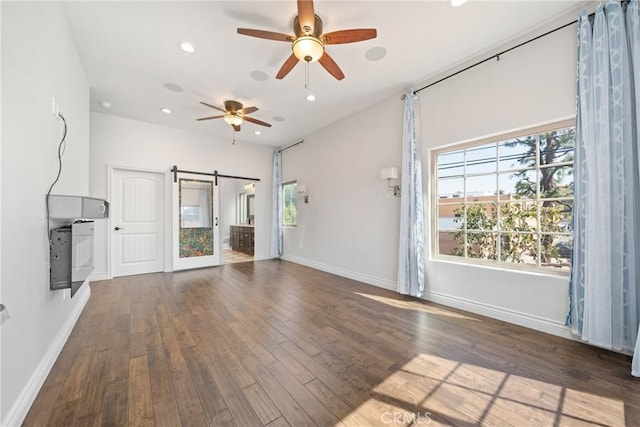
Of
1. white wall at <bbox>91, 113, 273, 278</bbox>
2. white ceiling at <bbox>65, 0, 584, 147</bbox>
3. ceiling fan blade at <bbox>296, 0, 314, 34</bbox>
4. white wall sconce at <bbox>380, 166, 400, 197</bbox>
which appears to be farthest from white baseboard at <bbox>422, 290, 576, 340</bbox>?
white wall at <bbox>91, 113, 273, 278</bbox>

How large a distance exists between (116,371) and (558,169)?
14.2 feet

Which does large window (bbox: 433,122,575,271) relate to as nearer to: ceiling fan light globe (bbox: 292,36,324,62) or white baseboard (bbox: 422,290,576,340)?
white baseboard (bbox: 422,290,576,340)

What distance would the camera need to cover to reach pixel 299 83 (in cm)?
345

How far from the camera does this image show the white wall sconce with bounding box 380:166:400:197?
3.63 metres

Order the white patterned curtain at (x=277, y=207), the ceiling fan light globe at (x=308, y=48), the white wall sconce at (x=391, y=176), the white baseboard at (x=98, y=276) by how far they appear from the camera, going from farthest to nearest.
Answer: the white patterned curtain at (x=277, y=207)
the white baseboard at (x=98, y=276)
the white wall sconce at (x=391, y=176)
the ceiling fan light globe at (x=308, y=48)

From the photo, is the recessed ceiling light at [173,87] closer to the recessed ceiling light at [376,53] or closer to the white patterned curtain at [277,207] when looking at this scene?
the recessed ceiling light at [376,53]

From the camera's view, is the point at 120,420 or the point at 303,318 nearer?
the point at 120,420

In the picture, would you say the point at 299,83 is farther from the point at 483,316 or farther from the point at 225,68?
the point at 483,316

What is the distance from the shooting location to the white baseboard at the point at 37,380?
1306 mm

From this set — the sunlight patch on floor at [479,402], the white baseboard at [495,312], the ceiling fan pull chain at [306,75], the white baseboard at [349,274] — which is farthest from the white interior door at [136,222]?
the sunlight patch on floor at [479,402]

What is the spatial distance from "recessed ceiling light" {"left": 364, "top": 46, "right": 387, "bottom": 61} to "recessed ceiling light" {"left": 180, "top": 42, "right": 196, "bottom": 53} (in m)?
1.99

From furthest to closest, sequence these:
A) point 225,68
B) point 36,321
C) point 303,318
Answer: point 225,68 < point 303,318 < point 36,321

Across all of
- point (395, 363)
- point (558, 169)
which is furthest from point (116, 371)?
point (558, 169)

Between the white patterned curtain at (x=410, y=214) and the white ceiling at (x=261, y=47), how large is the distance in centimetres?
74
